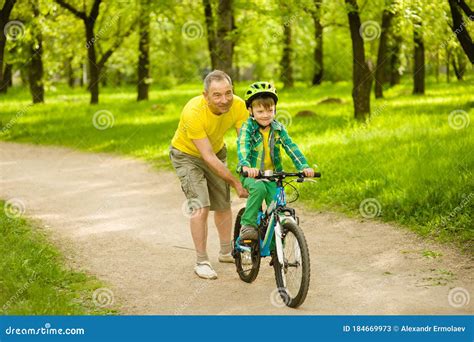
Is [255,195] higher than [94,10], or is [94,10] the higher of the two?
[94,10]

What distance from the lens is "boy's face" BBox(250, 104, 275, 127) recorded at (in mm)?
5352

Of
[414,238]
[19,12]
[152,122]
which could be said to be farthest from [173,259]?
[19,12]

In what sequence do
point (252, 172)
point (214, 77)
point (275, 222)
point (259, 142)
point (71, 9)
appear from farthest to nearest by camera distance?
1. point (71, 9)
2. point (214, 77)
3. point (259, 142)
4. point (275, 222)
5. point (252, 172)

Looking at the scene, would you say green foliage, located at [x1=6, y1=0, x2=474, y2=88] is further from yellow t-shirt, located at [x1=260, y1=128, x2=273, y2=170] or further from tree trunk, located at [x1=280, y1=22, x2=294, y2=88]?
yellow t-shirt, located at [x1=260, y1=128, x2=273, y2=170]

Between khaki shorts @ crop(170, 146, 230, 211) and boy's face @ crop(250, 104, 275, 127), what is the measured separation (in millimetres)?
960

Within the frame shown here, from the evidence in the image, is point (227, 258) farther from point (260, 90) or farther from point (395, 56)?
point (395, 56)

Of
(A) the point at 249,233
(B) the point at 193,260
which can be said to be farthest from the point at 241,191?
(B) the point at 193,260

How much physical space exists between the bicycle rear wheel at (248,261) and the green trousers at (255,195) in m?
0.22

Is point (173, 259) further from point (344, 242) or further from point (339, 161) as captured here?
point (339, 161)

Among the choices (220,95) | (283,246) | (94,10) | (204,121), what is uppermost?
(94,10)

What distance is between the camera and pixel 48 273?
6020 mm

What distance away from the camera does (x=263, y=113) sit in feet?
17.6

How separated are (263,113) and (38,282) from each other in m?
2.32

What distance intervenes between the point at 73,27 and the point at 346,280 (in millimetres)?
22087
